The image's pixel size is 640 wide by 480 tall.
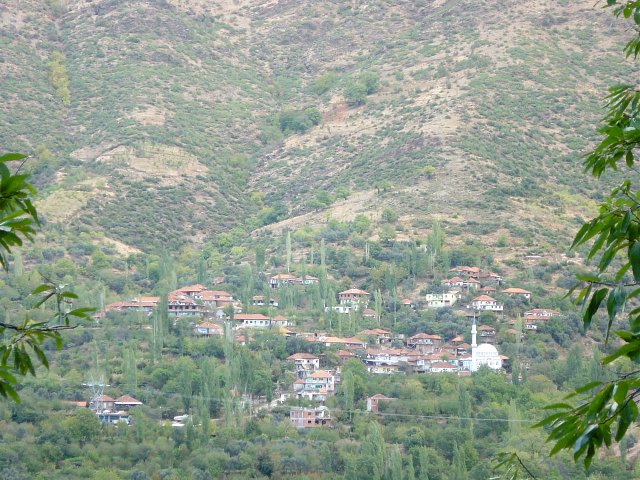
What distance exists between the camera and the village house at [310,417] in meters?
40.6

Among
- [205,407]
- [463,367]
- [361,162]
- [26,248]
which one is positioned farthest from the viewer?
[361,162]

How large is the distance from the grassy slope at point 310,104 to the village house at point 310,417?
56.6ft

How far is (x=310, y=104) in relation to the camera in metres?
82.2

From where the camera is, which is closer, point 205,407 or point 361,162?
point 205,407

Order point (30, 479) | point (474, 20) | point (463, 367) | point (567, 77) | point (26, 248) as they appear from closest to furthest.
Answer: point (30, 479) → point (463, 367) → point (26, 248) → point (567, 77) → point (474, 20)

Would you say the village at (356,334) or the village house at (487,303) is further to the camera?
the village house at (487,303)

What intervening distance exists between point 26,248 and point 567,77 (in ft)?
114

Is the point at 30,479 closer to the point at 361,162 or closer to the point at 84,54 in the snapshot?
the point at 361,162

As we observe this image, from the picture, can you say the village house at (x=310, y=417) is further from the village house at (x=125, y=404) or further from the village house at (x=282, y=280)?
the village house at (x=282, y=280)

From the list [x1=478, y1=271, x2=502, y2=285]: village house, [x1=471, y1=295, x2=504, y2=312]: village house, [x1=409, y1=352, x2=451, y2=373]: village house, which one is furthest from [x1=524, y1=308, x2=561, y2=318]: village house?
[x1=409, y1=352, x2=451, y2=373]: village house

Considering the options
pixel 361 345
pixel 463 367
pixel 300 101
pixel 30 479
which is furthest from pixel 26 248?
pixel 300 101

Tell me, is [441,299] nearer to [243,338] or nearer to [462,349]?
[462,349]

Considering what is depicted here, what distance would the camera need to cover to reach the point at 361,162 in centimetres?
6838

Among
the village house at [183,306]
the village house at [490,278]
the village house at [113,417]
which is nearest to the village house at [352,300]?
the village house at [490,278]
